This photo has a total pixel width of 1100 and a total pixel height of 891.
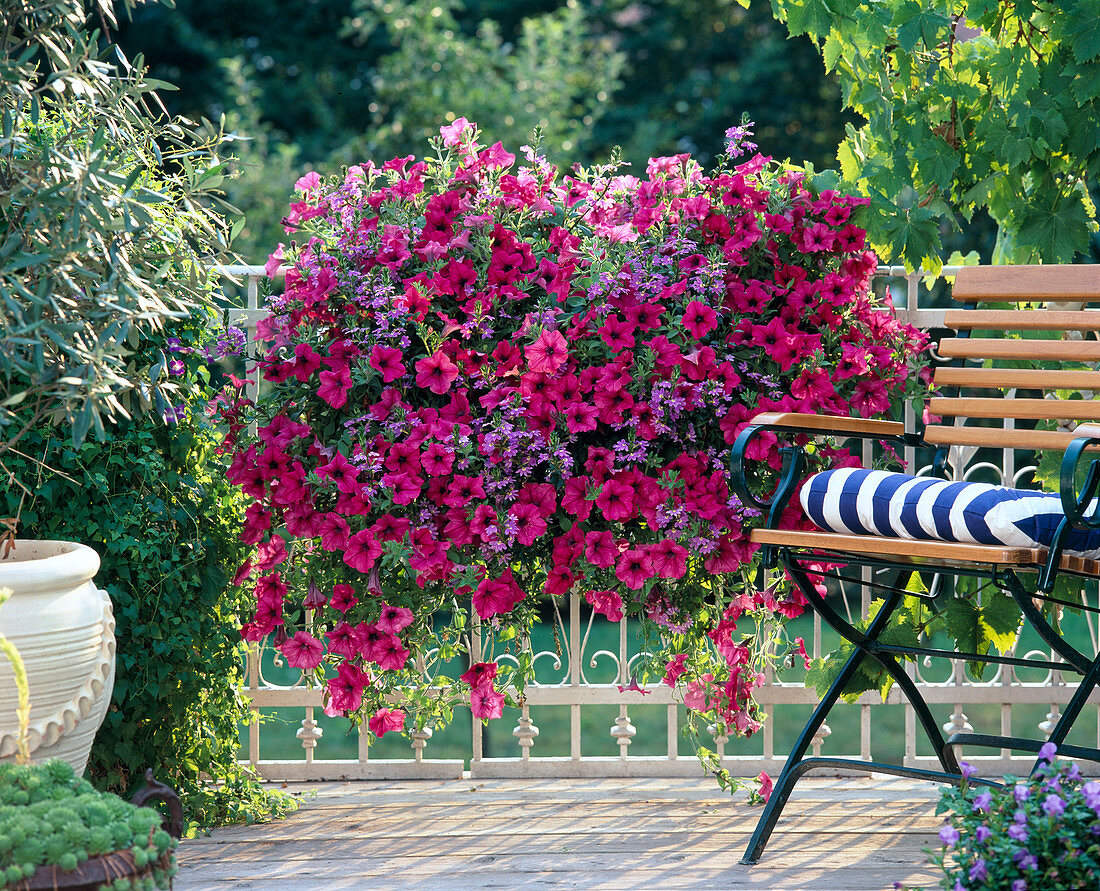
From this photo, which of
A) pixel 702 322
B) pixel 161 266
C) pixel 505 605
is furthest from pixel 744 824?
pixel 161 266

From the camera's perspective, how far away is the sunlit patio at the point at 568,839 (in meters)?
2.20

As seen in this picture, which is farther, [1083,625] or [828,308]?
[1083,625]

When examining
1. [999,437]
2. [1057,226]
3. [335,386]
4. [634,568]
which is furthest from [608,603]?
[1057,226]

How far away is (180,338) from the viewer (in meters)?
2.40

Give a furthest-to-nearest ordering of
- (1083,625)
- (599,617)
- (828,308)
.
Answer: (599,617) → (1083,625) → (828,308)

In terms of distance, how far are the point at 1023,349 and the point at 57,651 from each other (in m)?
2.01

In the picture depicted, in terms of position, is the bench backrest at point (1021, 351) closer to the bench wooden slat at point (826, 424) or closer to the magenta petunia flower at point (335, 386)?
the bench wooden slat at point (826, 424)

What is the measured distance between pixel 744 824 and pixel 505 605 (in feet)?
2.49

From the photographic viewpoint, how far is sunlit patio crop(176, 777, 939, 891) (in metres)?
2.20

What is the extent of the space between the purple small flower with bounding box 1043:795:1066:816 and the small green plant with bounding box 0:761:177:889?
128cm

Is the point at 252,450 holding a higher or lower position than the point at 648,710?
higher

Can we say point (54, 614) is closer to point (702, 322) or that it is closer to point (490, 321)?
point (490, 321)

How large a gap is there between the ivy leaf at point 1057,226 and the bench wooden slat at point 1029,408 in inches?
21.2

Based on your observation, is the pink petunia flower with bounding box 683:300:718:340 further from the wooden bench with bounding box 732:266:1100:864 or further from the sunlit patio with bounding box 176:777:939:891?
the sunlit patio with bounding box 176:777:939:891
